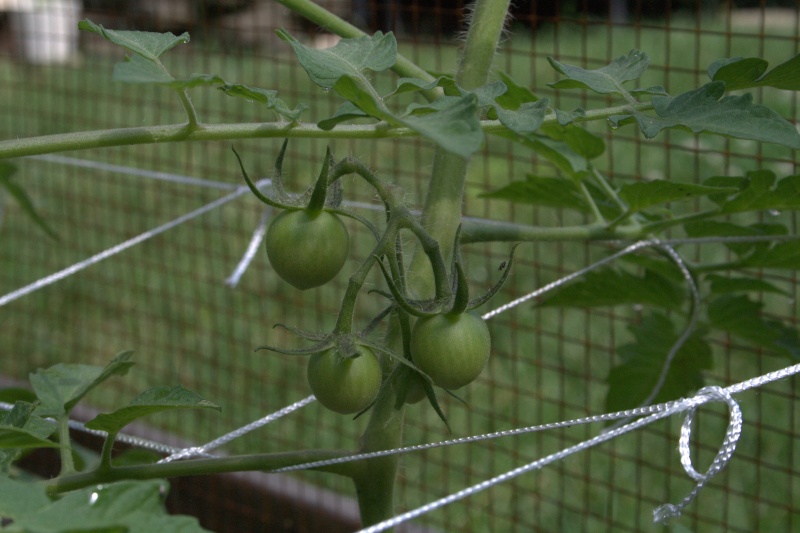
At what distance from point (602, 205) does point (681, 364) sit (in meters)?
0.17

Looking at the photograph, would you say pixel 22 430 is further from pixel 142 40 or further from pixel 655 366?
pixel 655 366

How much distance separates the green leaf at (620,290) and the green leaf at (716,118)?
12.0 inches

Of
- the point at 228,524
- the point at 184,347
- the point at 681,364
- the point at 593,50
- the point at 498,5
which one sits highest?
the point at 593,50

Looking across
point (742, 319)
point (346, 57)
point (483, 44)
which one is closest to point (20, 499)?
point (346, 57)

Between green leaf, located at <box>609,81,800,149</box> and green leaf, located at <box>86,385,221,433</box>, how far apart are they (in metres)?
0.23

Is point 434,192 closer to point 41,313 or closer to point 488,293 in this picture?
point 488,293

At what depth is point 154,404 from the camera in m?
0.44

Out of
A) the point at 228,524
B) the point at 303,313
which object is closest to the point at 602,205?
the point at 228,524

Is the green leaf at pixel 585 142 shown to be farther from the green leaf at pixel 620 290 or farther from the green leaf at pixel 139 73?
the green leaf at pixel 139 73

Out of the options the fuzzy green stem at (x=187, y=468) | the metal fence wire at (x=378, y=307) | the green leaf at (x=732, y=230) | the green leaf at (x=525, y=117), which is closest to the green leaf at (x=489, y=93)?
the green leaf at (x=525, y=117)

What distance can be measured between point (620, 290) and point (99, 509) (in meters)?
0.52

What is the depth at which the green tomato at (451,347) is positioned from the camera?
0.44 metres

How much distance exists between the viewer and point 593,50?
3.01 meters

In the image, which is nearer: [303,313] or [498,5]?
[498,5]
